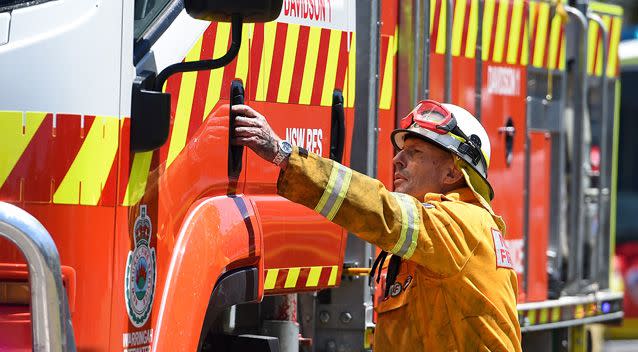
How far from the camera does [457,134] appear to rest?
A: 3.95m

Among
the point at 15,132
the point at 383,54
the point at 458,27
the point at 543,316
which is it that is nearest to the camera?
the point at 15,132

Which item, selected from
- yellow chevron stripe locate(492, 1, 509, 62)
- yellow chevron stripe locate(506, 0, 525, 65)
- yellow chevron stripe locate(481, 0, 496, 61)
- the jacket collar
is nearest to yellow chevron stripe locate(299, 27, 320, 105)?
the jacket collar

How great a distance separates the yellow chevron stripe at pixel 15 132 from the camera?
3350mm

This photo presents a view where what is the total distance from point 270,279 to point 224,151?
0.59m

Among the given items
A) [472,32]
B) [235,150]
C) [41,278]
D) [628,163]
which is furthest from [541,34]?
[628,163]

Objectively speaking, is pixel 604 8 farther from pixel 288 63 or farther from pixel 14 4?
pixel 14 4

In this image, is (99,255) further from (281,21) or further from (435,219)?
(281,21)

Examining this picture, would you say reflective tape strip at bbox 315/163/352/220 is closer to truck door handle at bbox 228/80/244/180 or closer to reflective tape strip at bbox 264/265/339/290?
truck door handle at bbox 228/80/244/180

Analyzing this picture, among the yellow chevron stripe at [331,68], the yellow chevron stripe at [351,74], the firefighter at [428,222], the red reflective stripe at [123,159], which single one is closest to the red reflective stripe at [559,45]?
the yellow chevron stripe at [351,74]

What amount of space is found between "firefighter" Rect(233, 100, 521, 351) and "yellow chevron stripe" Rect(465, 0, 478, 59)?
6.12ft

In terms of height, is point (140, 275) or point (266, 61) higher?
point (266, 61)

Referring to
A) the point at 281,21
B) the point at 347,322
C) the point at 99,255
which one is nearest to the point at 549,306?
the point at 347,322

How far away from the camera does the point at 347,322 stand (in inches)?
204

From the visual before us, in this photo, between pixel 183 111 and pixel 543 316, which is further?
pixel 543 316
